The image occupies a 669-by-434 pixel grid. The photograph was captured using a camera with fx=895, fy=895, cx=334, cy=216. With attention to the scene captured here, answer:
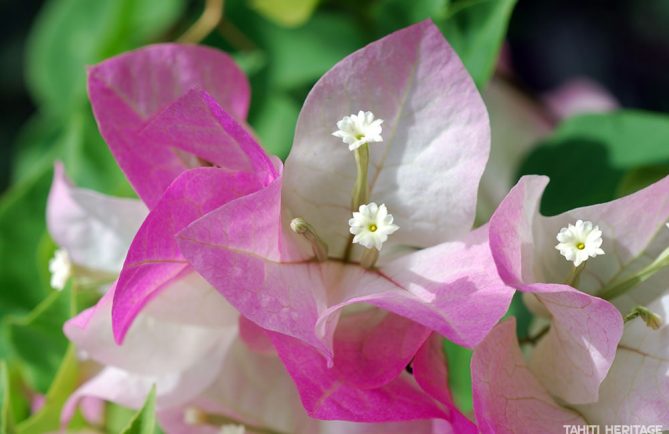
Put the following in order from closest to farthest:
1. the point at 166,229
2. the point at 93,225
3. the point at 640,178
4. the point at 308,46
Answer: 1. the point at 166,229
2. the point at 93,225
3. the point at 640,178
4. the point at 308,46

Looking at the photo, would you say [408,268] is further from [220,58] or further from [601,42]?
[601,42]

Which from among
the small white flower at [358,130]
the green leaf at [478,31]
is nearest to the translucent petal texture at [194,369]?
the small white flower at [358,130]

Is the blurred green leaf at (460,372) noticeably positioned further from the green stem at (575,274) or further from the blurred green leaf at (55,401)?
the blurred green leaf at (55,401)

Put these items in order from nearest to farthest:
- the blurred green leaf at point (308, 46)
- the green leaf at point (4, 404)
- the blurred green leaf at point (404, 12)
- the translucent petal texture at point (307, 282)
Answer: the translucent petal texture at point (307, 282) → the green leaf at point (4, 404) → the blurred green leaf at point (404, 12) → the blurred green leaf at point (308, 46)

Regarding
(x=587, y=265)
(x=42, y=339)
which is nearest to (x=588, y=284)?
(x=587, y=265)

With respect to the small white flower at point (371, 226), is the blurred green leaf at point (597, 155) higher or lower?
lower

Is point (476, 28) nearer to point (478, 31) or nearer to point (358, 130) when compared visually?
point (478, 31)

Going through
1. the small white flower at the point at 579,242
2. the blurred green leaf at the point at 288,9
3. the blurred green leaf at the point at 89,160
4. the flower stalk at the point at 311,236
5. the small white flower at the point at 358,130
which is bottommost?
the blurred green leaf at the point at 89,160
